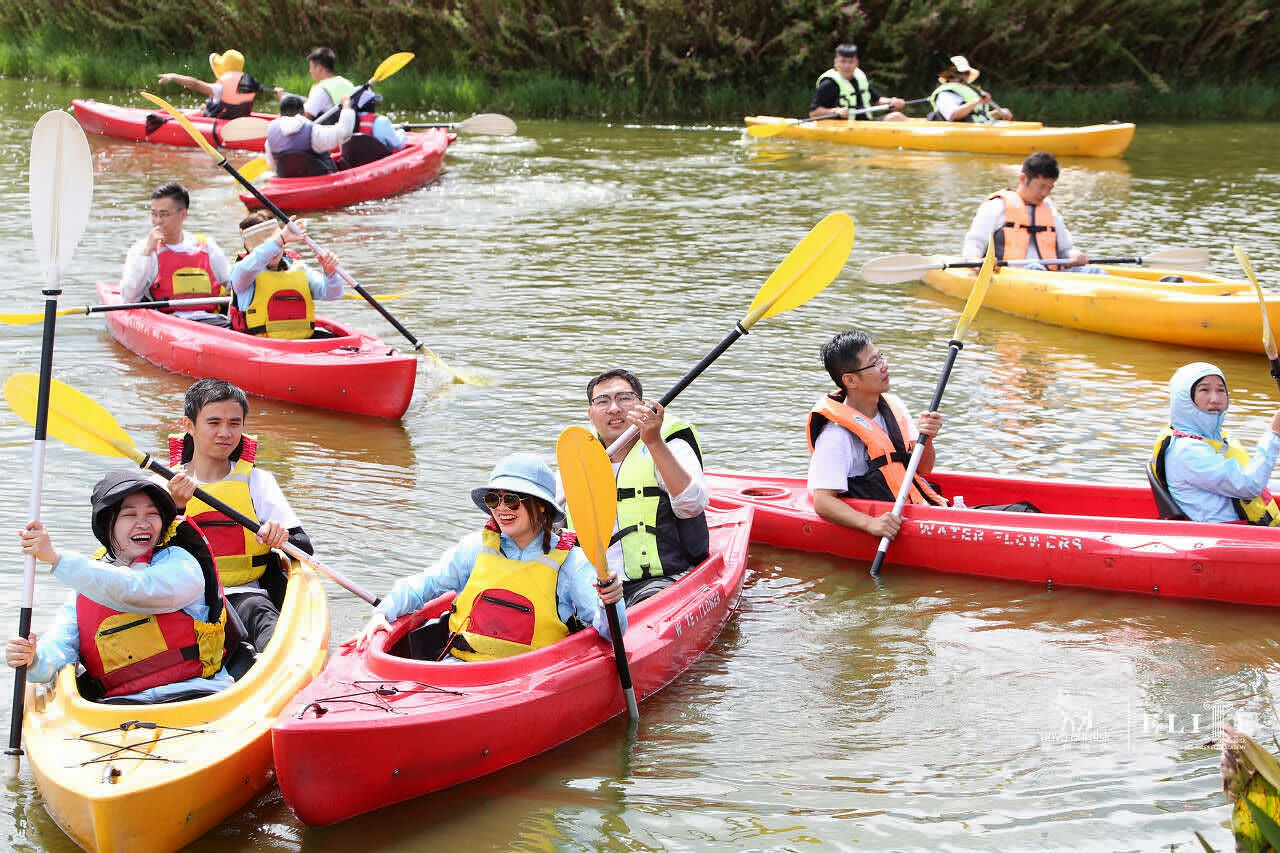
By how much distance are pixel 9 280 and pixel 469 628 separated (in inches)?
298

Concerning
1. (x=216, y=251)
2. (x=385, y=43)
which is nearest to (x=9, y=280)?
(x=216, y=251)

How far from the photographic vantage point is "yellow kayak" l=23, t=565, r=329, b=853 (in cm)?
348

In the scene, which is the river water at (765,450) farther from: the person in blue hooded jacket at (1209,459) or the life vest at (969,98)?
the life vest at (969,98)

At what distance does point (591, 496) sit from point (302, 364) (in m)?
3.66

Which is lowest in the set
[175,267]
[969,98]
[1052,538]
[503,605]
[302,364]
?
[1052,538]

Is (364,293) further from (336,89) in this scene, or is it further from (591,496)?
(336,89)

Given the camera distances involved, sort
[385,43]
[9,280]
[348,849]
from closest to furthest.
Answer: [348,849]
[9,280]
[385,43]

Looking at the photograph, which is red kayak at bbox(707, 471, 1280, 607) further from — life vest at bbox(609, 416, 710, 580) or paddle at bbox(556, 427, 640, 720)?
paddle at bbox(556, 427, 640, 720)

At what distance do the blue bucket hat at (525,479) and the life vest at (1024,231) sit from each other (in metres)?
5.98

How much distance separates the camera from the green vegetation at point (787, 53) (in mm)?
18828

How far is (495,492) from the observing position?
4.18 m

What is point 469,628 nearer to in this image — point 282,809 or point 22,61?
point 282,809

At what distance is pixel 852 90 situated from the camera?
54.3ft

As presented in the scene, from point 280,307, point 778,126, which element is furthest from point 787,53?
point 280,307
